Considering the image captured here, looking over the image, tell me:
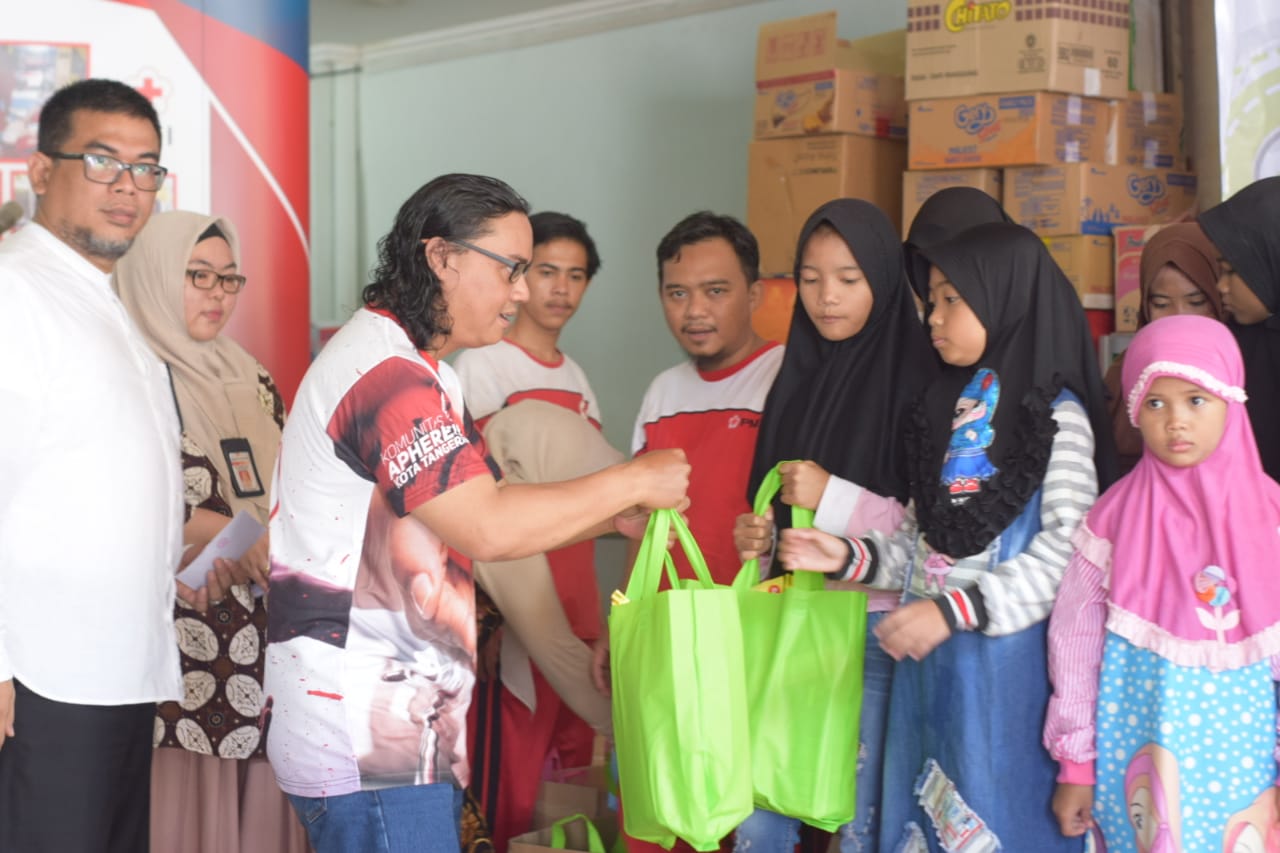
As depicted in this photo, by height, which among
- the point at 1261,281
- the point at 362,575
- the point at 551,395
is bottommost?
the point at 362,575

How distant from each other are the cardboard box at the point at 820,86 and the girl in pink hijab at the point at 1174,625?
2461 mm

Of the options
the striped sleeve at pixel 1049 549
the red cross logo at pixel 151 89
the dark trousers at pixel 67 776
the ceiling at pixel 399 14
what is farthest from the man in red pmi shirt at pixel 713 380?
the ceiling at pixel 399 14

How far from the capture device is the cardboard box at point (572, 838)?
106 inches

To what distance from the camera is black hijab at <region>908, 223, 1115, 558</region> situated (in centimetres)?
199

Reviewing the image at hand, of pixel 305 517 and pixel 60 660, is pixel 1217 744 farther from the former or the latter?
pixel 60 660

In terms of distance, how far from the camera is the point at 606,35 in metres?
6.18

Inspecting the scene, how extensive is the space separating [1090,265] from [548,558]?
182 cm

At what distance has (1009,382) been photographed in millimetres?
2049

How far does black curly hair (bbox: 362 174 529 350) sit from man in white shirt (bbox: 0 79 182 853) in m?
0.56

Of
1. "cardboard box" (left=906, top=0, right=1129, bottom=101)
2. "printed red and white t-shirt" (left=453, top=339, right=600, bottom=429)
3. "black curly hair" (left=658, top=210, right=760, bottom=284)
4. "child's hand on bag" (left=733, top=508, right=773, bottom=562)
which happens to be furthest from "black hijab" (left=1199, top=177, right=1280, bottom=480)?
"printed red and white t-shirt" (left=453, top=339, right=600, bottom=429)

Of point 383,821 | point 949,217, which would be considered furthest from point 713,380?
point 383,821

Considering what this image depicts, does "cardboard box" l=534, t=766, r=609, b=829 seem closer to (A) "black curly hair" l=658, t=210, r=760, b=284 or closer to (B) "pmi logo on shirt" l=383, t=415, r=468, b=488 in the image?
(A) "black curly hair" l=658, t=210, r=760, b=284

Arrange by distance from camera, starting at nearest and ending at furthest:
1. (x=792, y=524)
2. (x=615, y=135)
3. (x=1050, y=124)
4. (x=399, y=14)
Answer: (x=792, y=524), (x=1050, y=124), (x=615, y=135), (x=399, y=14)

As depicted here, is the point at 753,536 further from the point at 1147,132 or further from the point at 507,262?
the point at 1147,132
